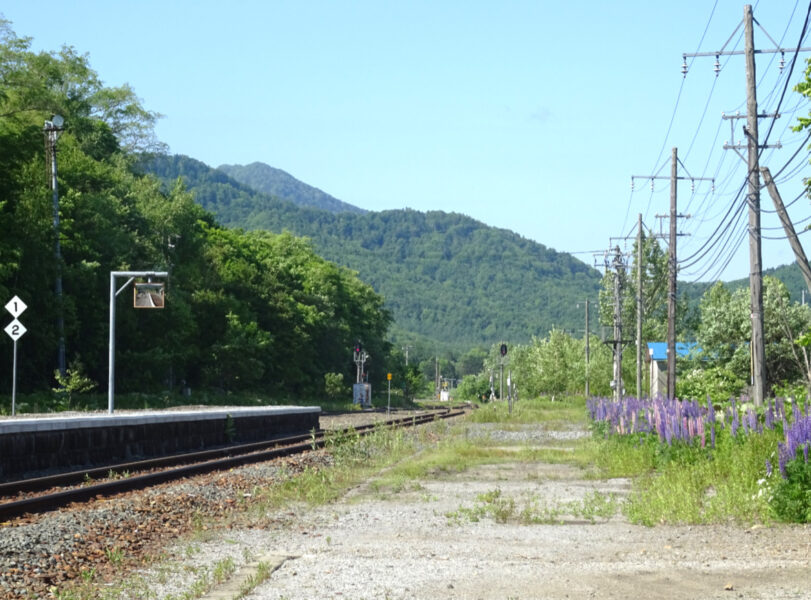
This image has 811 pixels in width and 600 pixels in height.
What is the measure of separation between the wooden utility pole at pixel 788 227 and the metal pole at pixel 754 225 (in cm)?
45

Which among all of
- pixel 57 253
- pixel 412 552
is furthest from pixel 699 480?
pixel 57 253

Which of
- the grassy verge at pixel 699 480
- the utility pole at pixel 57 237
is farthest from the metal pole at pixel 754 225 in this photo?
the utility pole at pixel 57 237

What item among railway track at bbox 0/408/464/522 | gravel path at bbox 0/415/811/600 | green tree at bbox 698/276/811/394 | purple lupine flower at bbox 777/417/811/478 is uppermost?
green tree at bbox 698/276/811/394

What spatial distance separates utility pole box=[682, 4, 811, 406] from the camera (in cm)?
2334

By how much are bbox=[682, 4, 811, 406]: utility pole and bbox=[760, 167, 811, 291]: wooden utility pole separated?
45cm

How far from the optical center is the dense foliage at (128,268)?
4550 centimetres

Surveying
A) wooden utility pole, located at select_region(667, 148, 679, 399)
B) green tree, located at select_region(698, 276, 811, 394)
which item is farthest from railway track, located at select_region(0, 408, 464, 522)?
green tree, located at select_region(698, 276, 811, 394)

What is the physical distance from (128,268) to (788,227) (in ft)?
119

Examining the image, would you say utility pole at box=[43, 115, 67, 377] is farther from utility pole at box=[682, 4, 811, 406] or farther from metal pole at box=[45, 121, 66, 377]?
utility pole at box=[682, 4, 811, 406]

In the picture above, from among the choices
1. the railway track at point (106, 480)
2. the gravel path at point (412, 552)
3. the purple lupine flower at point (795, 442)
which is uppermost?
the purple lupine flower at point (795, 442)

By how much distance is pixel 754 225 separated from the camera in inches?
976

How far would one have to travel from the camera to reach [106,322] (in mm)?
52844

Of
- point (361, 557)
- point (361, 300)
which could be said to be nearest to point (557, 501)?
point (361, 557)

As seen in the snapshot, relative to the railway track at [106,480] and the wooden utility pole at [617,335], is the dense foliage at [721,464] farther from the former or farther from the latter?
the wooden utility pole at [617,335]
